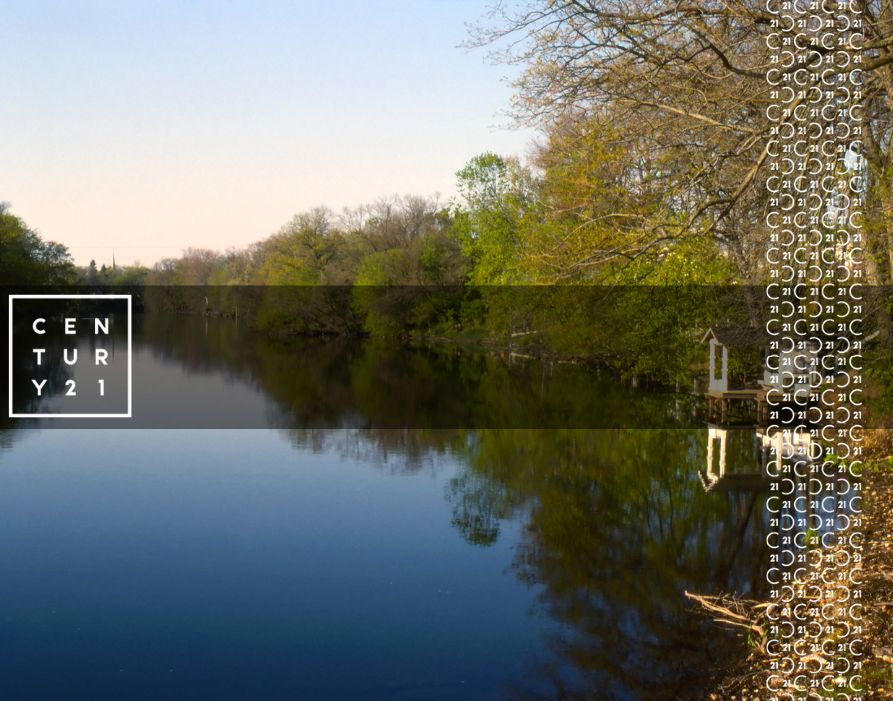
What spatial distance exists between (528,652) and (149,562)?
5.12 meters

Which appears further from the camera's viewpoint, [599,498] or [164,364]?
[164,364]

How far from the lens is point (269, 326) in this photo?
71000 millimetres

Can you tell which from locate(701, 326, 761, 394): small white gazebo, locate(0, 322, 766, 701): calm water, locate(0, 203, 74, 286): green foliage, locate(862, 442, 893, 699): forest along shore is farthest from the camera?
locate(0, 203, 74, 286): green foliage

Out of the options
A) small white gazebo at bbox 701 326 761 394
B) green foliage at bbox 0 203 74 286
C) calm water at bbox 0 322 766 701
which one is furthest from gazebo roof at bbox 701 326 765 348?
green foliage at bbox 0 203 74 286

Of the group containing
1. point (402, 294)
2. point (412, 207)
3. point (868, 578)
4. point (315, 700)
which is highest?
point (412, 207)

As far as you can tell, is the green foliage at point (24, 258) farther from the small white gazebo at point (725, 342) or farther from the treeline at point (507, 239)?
the small white gazebo at point (725, 342)

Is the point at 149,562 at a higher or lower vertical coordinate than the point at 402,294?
lower

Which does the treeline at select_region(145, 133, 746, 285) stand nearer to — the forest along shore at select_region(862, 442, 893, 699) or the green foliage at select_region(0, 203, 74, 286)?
the forest along shore at select_region(862, 442, 893, 699)

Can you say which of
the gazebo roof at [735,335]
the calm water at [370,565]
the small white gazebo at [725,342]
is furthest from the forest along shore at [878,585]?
the small white gazebo at [725,342]

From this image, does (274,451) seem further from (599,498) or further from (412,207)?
(412,207)

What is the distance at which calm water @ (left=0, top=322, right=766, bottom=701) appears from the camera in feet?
25.5

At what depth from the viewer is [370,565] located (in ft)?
35.5

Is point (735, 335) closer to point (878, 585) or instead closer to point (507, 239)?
point (878, 585)

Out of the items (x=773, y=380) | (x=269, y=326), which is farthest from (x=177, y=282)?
(x=773, y=380)
